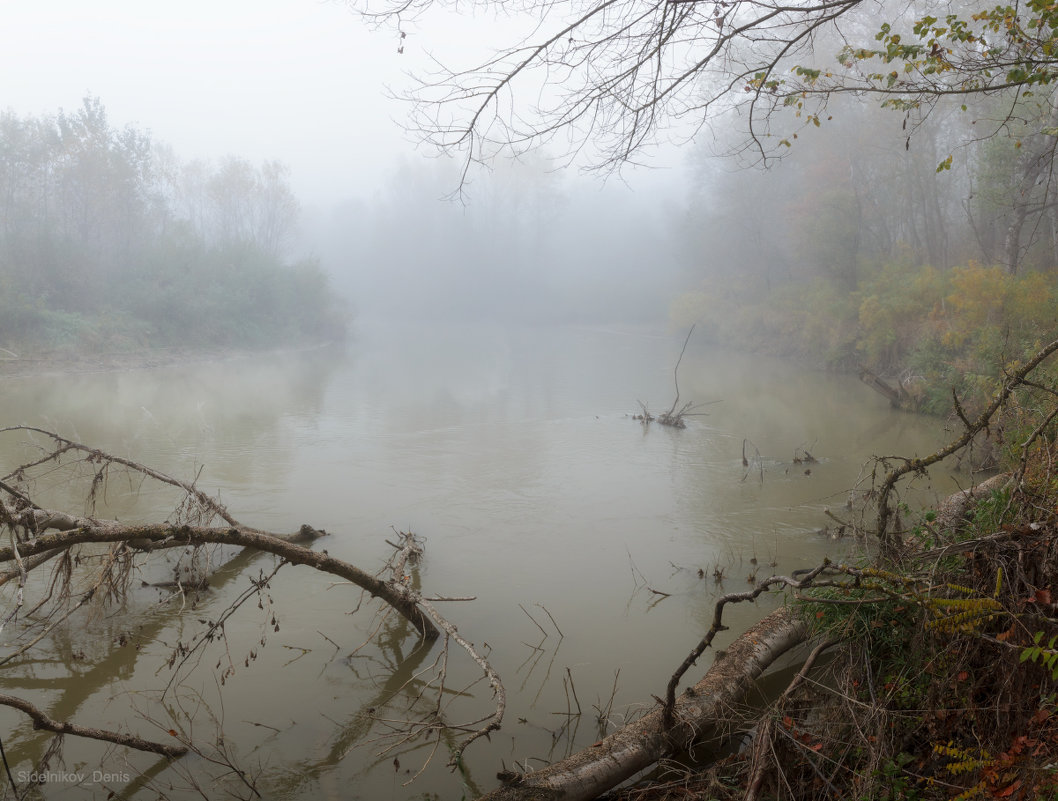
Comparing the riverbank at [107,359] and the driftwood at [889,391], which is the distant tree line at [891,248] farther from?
the riverbank at [107,359]

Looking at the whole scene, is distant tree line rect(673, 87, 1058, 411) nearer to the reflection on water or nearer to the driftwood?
the driftwood

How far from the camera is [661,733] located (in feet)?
10.9

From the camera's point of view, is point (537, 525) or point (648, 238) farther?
point (648, 238)

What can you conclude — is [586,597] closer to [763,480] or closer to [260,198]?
[763,480]

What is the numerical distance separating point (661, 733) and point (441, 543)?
409 centimetres

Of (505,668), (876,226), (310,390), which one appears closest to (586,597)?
(505,668)

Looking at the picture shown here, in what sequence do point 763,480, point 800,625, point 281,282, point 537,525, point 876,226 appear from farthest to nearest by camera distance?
point 281,282, point 876,226, point 763,480, point 537,525, point 800,625

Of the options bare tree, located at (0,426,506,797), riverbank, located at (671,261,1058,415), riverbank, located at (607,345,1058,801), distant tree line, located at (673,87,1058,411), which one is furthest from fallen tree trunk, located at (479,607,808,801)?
distant tree line, located at (673,87,1058,411)

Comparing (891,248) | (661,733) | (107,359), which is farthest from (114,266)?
(661,733)

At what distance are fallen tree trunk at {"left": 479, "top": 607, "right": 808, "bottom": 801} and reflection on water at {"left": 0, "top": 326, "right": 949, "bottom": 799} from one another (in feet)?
2.07

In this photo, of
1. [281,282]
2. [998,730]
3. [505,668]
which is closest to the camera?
[998,730]

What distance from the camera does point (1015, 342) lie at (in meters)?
12.1

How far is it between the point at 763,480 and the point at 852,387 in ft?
37.6

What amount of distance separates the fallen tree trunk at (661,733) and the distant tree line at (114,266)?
74.7 ft
